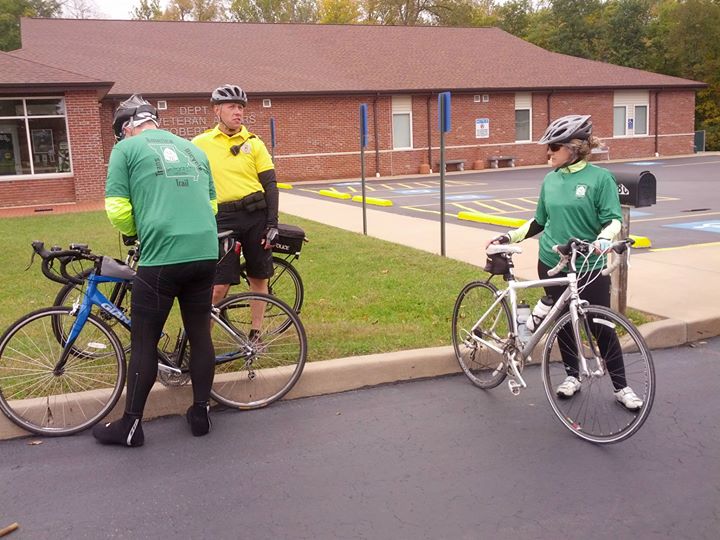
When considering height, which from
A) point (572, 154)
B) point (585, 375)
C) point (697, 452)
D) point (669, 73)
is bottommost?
point (697, 452)

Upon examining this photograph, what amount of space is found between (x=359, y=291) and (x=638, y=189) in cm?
313

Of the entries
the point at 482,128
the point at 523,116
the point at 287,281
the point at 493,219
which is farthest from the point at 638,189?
the point at 523,116

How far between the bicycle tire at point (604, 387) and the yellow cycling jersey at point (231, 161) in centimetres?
250

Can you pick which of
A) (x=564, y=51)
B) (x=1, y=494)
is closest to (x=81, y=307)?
(x=1, y=494)

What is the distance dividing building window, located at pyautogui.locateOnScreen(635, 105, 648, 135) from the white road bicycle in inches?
1398

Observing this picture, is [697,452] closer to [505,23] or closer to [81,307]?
[81,307]

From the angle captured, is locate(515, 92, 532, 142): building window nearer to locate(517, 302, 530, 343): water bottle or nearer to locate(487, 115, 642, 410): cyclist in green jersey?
locate(487, 115, 642, 410): cyclist in green jersey

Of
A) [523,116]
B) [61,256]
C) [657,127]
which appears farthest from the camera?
[657,127]

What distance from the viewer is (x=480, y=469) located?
13.3 ft

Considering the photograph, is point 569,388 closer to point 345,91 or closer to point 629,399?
point 629,399

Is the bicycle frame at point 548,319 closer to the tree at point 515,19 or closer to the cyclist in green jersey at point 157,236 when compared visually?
the cyclist in green jersey at point 157,236

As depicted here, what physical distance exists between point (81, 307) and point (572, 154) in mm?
3146

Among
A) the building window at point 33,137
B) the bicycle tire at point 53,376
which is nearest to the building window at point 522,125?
the building window at point 33,137

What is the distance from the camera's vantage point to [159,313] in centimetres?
431
